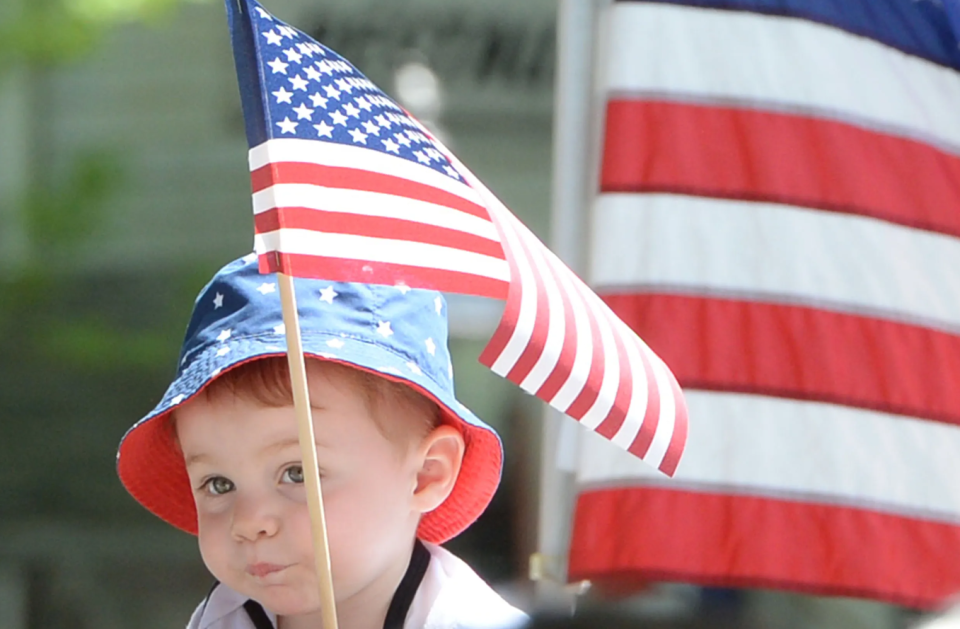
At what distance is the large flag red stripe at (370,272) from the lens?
189 centimetres

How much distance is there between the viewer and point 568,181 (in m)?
3.57

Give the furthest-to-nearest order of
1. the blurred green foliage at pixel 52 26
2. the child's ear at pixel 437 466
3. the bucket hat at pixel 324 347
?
the blurred green foliage at pixel 52 26
the child's ear at pixel 437 466
the bucket hat at pixel 324 347

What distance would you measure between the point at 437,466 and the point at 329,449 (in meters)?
0.21

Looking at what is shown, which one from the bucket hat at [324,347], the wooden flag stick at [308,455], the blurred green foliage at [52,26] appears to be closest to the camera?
the wooden flag stick at [308,455]

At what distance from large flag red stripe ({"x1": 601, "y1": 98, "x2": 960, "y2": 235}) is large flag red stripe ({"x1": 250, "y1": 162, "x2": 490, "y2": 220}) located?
4.83 ft

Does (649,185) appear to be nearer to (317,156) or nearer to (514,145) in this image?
(317,156)

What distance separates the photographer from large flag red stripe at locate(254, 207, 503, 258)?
1919 millimetres

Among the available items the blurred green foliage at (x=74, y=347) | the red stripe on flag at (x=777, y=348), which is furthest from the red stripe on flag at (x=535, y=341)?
the blurred green foliage at (x=74, y=347)

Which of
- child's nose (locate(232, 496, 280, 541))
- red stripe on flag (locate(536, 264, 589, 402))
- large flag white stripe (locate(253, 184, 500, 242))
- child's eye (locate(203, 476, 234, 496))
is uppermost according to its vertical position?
large flag white stripe (locate(253, 184, 500, 242))

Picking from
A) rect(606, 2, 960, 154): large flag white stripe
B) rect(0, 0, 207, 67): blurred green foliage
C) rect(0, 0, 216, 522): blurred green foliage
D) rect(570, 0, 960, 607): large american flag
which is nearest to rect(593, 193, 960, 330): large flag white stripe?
rect(570, 0, 960, 607): large american flag

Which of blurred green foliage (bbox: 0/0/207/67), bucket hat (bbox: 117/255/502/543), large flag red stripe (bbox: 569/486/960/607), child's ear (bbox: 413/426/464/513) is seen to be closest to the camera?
bucket hat (bbox: 117/255/502/543)

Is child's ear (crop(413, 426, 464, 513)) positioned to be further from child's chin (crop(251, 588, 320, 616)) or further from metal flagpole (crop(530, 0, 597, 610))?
metal flagpole (crop(530, 0, 597, 610))

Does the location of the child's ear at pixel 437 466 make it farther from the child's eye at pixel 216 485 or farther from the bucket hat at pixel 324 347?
the child's eye at pixel 216 485

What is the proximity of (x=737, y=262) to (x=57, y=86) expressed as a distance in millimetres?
5946
